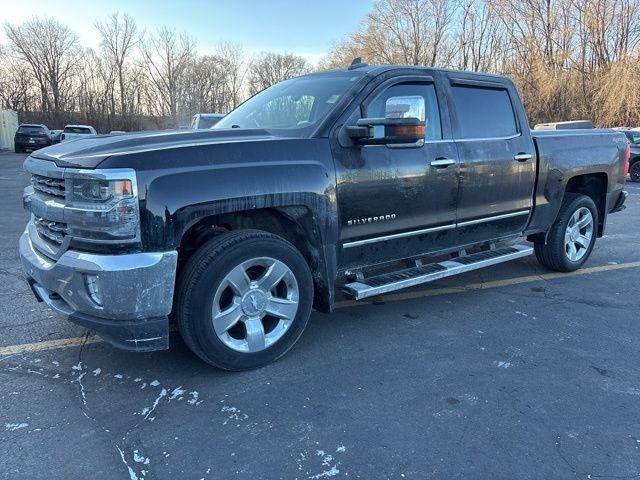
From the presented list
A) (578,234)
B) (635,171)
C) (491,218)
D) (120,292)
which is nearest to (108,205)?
(120,292)

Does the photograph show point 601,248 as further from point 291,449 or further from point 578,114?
point 578,114

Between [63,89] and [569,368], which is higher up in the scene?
[63,89]

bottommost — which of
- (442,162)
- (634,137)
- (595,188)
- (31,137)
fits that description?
(595,188)

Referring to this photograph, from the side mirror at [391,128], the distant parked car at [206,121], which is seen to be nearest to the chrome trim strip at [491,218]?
the side mirror at [391,128]

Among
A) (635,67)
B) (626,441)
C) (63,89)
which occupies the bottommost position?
(626,441)

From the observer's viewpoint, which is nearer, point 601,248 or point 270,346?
point 270,346

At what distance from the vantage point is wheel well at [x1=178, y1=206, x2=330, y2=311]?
3.30 metres

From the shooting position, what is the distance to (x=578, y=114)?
26.9 metres

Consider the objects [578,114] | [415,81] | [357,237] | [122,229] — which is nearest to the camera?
[122,229]

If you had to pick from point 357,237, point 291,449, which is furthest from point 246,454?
point 357,237

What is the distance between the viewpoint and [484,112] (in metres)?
4.68

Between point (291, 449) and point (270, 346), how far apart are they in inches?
35.2

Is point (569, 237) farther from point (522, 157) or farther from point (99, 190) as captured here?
point (99, 190)

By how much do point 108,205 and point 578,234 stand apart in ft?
16.9
